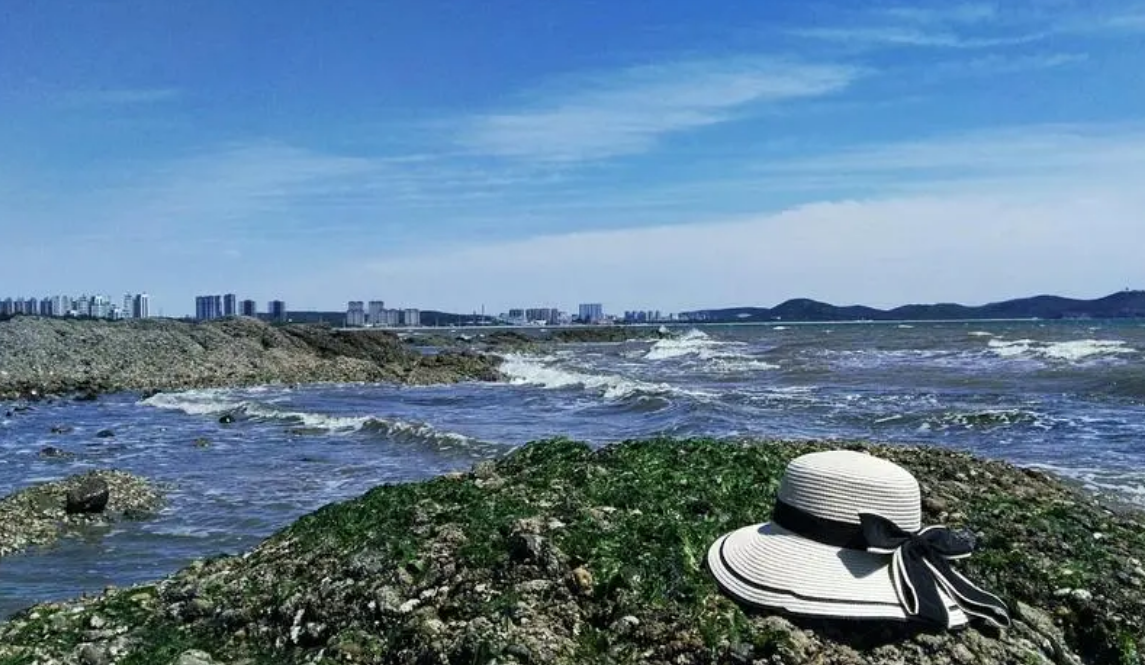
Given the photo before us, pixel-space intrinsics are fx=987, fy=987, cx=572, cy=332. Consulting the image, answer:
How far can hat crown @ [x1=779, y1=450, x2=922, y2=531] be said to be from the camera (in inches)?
181

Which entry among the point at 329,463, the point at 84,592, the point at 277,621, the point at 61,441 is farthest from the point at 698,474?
the point at 61,441

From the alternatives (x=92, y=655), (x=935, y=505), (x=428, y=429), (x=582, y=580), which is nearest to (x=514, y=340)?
(x=428, y=429)

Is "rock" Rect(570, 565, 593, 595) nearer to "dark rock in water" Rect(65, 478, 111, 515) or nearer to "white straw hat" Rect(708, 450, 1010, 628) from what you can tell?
"white straw hat" Rect(708, 450, 1010, 628)

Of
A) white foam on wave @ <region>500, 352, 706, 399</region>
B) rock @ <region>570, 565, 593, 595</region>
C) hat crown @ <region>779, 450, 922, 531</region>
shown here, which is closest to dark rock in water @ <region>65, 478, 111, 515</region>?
rock @ <region>570, 565, 593, 595</region>

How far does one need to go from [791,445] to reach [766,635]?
29.6 feet

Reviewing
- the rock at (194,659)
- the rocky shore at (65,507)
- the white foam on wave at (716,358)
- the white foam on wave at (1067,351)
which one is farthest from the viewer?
the white foam on wave at (716,358)

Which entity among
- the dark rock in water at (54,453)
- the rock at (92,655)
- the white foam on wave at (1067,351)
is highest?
the white foam on wave at (1067,351)

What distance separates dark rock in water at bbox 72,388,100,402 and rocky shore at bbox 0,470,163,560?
21899mm

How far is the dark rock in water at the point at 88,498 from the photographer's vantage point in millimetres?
14641

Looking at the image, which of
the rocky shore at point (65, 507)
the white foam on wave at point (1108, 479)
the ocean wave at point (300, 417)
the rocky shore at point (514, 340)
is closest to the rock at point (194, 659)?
the rocky shore at point (65, 507)

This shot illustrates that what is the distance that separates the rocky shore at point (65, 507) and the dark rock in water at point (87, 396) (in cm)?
2190

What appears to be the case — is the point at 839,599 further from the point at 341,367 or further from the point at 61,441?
the point at 341,367

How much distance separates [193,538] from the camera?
13180 millimetres

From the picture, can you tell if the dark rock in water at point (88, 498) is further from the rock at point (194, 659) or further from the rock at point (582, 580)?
the rock at point (582, 580)
